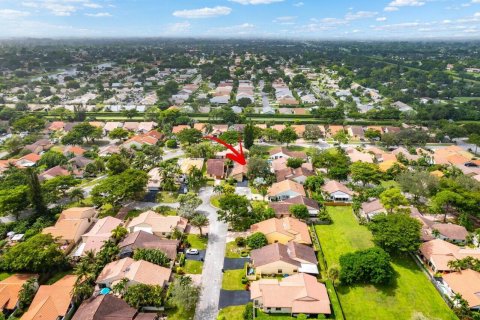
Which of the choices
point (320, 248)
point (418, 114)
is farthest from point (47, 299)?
point (418, 114)

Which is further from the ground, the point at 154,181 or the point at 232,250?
the point at 154,181

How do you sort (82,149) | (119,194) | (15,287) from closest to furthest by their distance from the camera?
(15,287) → (119,194) → (82,149)

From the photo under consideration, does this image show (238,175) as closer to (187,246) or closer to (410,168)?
(187,246)

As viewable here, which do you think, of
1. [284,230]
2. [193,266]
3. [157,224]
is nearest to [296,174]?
[284,230]

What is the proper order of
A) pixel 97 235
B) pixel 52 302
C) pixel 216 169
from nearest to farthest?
1. pixel 52 302
2. pixel 97 235
3. pixel 216 169

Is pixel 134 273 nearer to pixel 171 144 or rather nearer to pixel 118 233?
pixel 118 233

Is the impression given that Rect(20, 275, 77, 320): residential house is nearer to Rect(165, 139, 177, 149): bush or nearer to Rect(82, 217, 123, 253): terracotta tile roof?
Rect(82, 217, 123, 253): terracotta tile roof

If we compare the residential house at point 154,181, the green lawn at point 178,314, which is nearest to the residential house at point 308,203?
the residential house at point 154,181
